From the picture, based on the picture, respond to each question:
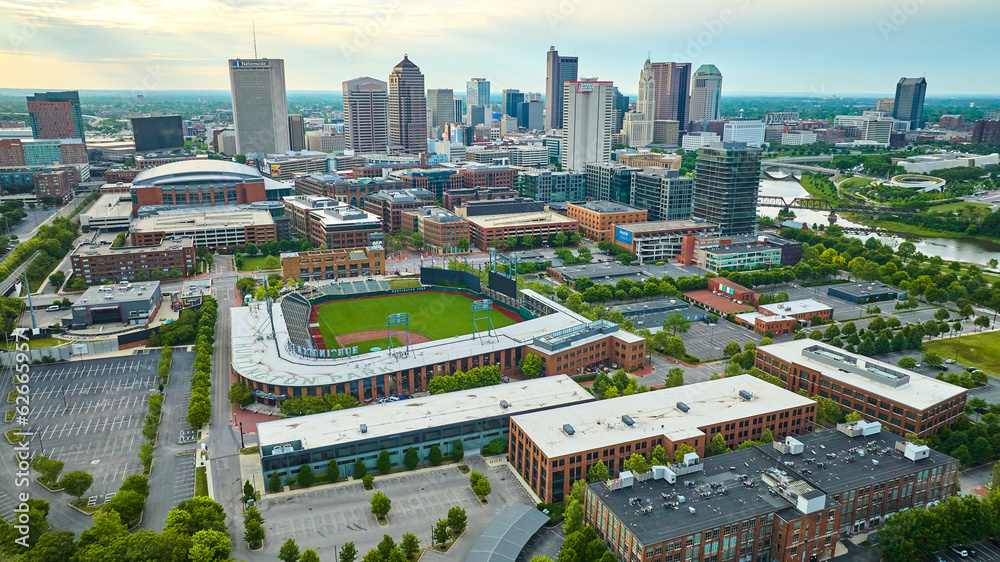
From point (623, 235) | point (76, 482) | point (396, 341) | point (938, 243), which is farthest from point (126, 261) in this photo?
point (938, 243)

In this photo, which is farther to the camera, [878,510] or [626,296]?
[626,296]

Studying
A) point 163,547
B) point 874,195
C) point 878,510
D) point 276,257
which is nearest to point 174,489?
point 163,547

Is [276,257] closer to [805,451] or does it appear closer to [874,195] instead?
[805,451]

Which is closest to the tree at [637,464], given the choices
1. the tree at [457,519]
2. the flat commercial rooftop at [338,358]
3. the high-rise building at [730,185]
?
the tree at [457,519]

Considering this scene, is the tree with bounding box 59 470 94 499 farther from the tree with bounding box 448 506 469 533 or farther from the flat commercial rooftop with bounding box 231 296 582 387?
the tree with bounding box 448 506 469 533

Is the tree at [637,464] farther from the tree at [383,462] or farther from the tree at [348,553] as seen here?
the tree at [348,553]

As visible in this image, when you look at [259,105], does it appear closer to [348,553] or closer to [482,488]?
[482,488]
